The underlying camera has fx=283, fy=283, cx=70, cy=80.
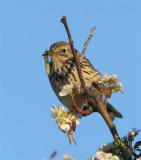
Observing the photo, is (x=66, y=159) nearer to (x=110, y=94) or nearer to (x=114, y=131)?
(x=114, y=131)

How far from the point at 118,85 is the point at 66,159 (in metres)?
2.35

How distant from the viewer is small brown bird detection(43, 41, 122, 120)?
627cm

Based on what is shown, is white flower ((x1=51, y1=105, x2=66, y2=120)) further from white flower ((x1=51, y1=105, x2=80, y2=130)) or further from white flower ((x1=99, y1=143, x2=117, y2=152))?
white flower ((x1=99, y1=143, x2=117, y2=152))

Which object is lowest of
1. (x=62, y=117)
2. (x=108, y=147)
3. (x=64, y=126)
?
(x=108, y=147)

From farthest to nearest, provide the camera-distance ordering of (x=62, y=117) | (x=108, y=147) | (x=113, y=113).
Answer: (x=113, y=113)
(x=62, y=117)
(x=108, y=147)

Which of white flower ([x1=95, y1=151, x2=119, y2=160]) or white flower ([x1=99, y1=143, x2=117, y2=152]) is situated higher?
white flower ([x1=99, y1=143, x2=117, y2=152])

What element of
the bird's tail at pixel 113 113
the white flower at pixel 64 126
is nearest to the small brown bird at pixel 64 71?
the bird's tail at pixel 113 113

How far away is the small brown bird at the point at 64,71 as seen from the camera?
627 cm

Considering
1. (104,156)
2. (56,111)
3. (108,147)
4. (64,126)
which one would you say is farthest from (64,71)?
(104,156)

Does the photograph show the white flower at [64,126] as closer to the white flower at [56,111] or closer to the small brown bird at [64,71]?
the white flower at [56,111]

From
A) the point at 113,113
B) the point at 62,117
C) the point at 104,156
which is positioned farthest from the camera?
the point at 113,113

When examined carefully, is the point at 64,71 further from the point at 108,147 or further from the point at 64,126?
the point at 108,147

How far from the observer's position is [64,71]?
661 cm

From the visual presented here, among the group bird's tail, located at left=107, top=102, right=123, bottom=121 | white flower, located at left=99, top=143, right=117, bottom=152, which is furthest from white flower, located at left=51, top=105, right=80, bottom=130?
bird's tail, located at left=107, top=102, right=123, bottom=121
